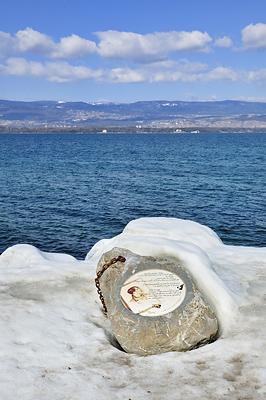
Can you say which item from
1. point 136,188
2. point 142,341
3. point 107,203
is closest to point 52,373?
point 142,341

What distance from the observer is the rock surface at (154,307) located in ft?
18.4

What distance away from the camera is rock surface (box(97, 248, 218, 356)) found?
561 cm

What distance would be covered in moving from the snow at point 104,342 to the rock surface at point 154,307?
0.80ft

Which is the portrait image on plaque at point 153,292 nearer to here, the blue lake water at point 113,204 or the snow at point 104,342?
the snow at point 104,342

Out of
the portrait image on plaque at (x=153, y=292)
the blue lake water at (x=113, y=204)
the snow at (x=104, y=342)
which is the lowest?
the blue lake water at (x=113, y=204)

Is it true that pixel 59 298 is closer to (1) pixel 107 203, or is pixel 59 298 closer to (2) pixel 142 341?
(2) pixel 142 341

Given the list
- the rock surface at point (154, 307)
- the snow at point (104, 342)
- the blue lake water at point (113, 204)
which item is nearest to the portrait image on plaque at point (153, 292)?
the rock surface at point (154, 307)

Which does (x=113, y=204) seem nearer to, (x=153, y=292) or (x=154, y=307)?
(x=153, y=292)

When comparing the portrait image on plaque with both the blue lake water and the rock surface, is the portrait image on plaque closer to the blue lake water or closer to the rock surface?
the rock surface

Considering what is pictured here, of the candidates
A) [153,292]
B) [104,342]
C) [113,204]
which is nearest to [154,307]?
[153,292]

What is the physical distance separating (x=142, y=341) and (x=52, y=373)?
1478 millimetres

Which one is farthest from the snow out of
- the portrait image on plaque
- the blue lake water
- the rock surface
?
the blue lake water

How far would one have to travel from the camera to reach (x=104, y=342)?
5.70 m

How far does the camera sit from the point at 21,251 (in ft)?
31.7
